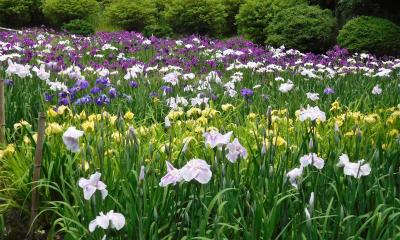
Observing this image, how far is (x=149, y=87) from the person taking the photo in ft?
19.0

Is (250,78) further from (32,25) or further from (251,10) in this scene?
(32,25)

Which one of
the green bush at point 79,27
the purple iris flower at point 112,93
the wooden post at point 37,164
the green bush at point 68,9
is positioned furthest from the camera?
the green bush at point 68,9

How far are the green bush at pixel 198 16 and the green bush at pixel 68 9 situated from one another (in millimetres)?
2651

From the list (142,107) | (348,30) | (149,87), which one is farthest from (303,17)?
(142,107)

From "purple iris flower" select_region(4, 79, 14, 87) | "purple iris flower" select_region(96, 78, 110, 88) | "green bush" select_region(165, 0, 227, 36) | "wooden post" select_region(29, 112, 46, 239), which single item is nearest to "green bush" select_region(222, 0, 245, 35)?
"green bush" select_region(165, 0, 227, 36)

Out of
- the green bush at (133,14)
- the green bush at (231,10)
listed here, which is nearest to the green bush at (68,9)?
the green bush at (133,14)

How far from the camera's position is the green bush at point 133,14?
16.1 m

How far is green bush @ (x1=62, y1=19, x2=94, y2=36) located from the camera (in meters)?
15.2

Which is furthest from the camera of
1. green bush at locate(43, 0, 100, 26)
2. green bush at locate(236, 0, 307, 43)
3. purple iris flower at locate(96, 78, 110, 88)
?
green bush at locate(43, 0, 100, 26)

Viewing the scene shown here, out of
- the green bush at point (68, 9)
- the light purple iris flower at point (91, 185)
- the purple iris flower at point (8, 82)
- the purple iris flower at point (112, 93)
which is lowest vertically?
the green bush at point (68, 9)

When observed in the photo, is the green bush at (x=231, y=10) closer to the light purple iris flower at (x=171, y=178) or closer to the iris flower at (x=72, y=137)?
the iris flower at (x=72, y=137)

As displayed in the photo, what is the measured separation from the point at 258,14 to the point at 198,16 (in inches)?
112

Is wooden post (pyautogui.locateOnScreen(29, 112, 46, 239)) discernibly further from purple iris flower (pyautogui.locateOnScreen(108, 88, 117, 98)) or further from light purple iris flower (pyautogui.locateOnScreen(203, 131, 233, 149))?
purple iris flower (pyautogui.locateOnScreen(108, 88, 117, 98))

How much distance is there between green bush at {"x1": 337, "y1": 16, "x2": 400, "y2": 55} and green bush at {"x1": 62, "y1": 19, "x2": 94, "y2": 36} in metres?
7.58
